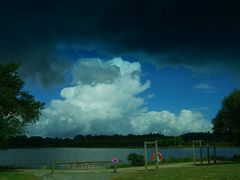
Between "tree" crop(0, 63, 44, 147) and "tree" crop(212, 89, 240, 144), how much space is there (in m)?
18.8

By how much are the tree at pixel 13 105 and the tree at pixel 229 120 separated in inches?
739

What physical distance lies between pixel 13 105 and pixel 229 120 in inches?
864

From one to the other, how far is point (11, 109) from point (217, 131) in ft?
72.0

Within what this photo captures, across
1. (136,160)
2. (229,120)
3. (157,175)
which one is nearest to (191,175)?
(157,175)

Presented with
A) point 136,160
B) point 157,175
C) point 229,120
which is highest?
point 229,120

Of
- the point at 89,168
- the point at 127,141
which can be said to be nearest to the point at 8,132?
the point at 89,168

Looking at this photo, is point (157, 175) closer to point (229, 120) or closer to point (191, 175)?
point (191, 175)

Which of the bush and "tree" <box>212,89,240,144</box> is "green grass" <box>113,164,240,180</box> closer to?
the bush

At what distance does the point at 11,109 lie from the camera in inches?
1849

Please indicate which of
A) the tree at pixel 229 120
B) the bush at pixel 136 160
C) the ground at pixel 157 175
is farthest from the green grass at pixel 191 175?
the tree at pixel 229 120

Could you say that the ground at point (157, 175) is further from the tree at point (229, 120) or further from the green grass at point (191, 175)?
the tree at point (229, 120)

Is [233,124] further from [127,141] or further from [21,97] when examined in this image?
[127,141]

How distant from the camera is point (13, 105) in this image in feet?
153

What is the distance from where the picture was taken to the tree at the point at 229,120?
51.3m
